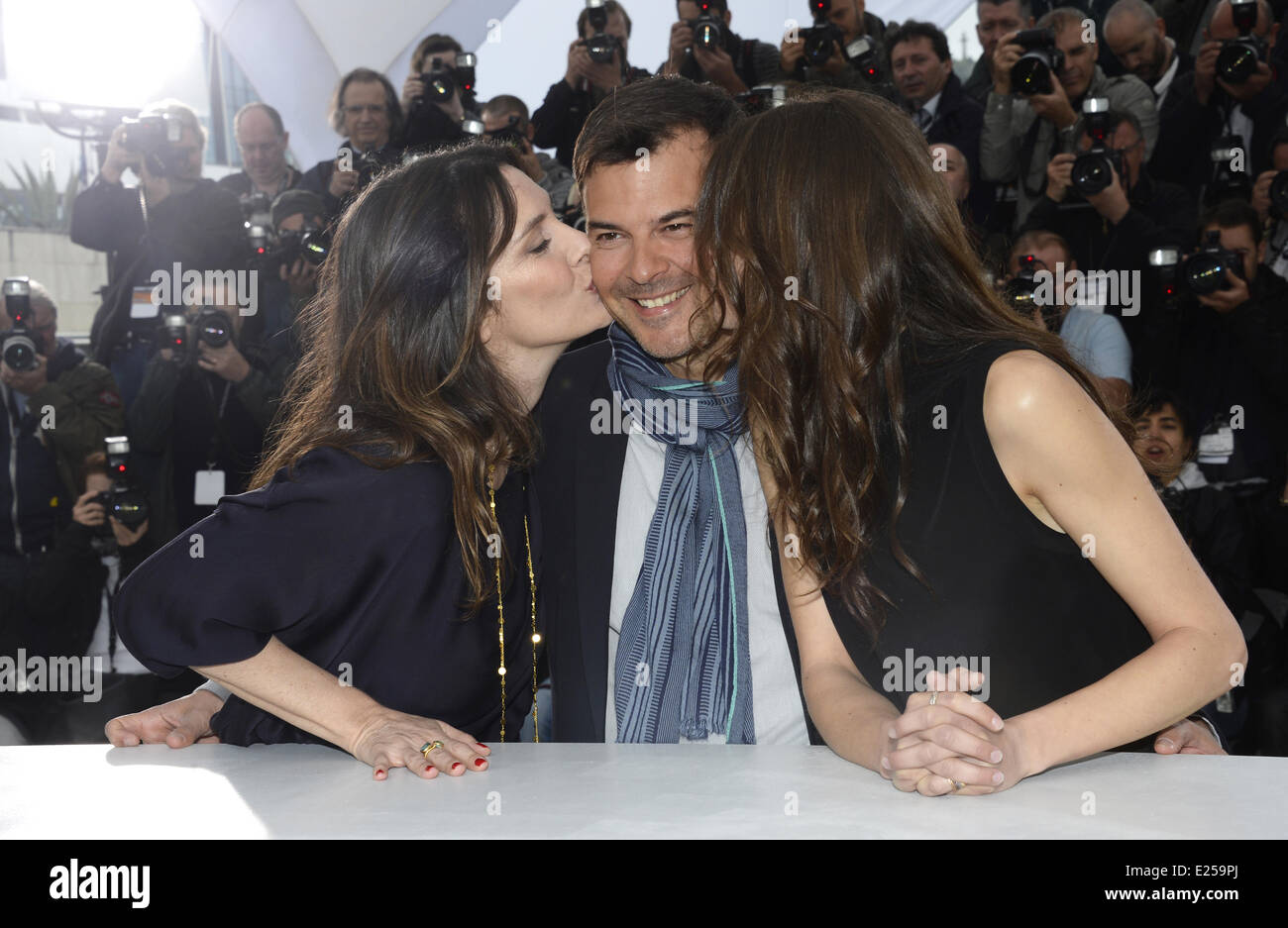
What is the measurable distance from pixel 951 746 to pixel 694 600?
80 cm

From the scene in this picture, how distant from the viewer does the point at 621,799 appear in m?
1.16

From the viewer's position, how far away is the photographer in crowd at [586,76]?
4.37 m

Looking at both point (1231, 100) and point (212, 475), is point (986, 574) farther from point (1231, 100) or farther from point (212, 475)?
point (212, 475)

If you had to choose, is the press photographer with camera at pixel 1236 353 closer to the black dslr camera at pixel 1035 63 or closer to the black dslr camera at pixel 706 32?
the black dslr camera at pixel 1035 63

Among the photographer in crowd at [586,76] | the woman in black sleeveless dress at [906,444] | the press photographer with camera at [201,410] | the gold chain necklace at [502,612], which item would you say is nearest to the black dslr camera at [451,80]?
the photographer in crowd at [586,76]

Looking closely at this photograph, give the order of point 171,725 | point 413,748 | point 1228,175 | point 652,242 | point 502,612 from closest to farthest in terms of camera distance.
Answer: point 413,748, point 171,725, point 502,612, point 652,242, point 1228,175

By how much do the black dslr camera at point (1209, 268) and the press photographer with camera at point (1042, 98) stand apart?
1.83 ft

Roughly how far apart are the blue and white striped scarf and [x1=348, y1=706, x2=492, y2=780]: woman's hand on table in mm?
512

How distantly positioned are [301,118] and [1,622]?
387cm

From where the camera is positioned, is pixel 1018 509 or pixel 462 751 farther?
pixel 1018 509

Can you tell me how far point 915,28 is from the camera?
433cm

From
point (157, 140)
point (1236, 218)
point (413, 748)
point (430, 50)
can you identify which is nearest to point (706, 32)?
point (430, 50)
